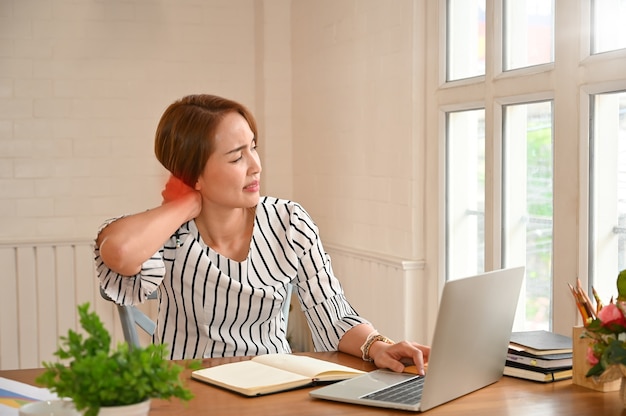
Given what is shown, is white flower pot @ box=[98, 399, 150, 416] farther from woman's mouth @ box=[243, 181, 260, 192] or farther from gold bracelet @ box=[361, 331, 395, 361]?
woman's mouth @ box=[243, 181, 260, 192]

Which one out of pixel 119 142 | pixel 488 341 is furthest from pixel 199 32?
pixel 488 341

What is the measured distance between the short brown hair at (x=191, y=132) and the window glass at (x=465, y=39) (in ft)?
4.12

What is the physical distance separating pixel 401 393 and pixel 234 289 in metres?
0.77

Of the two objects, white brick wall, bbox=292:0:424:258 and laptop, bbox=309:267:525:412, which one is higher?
white brick wall, bbox=292:0:424:258

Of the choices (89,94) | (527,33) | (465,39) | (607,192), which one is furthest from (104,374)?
(89,94)

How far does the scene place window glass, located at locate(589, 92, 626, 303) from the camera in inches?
100.0

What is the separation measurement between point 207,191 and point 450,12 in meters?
1.56

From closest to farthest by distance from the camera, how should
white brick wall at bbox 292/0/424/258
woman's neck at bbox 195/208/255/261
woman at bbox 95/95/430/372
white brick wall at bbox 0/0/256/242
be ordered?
woman at bbox 95/95/430/372, woman's neck at bbox 195/208/255/261, white brick wall at bbox 292/0/424/258, white brick wall at bbox 0/0/256/242

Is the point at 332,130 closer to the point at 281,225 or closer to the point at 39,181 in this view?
the point at 39,181

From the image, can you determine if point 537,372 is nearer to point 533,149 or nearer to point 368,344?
point 368,344

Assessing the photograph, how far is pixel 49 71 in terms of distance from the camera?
4.41 m

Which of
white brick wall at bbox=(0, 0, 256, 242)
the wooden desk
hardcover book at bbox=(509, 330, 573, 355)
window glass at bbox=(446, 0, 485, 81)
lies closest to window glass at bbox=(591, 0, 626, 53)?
window glass at bbox=(446, 0, 485, 81)

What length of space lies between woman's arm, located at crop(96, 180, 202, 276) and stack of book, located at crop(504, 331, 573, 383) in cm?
92

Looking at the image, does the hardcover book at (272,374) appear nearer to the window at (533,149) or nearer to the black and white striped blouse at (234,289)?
the black and white striped blouse at (234,289)
